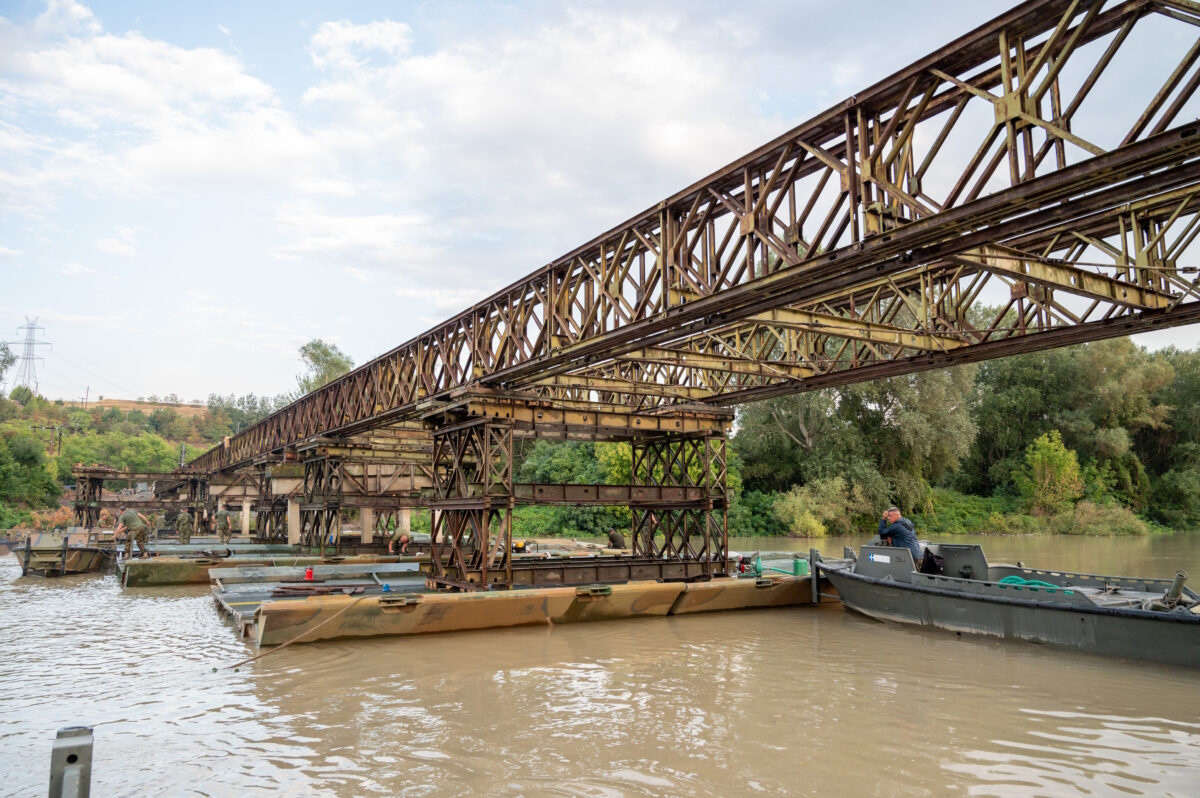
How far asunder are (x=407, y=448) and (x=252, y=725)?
20.1 m

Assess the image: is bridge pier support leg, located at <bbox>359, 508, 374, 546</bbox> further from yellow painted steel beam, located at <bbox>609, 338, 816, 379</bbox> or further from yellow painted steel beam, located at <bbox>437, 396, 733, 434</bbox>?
yellow painted steel beam, located at <bbox>609, 338, 816, 379</bbox>

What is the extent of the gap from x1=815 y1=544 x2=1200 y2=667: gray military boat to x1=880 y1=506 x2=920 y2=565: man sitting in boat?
0.98ft

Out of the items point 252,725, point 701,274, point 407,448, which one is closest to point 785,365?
point 701,274

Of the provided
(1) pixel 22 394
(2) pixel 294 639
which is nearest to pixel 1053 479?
(2) pixel 294 639

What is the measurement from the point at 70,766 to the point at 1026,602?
1284cm

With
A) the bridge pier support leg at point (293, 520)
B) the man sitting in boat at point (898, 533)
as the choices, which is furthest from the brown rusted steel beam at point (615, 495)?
the bridge pier support leg at point (293, 520)

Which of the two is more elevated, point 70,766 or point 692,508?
point 692,508

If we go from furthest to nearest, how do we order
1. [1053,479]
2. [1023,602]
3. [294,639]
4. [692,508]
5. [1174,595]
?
[1053,479], [692,508], [1023,602], [294,639], [1174,595]

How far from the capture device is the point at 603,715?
8.34 m

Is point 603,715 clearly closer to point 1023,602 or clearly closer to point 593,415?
point 1023,602

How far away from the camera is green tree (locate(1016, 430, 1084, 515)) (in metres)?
48.8

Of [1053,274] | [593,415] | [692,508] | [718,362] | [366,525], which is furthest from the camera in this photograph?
[366,525]

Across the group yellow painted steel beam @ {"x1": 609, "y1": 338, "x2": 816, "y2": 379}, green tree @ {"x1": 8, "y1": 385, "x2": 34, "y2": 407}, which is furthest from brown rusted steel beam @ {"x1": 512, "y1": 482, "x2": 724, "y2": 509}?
green tree @ {"x1": 8, "y1": 385, "x2": 34, "y2": 407}

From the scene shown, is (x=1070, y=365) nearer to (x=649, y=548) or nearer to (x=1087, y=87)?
(x=649, y=548)
